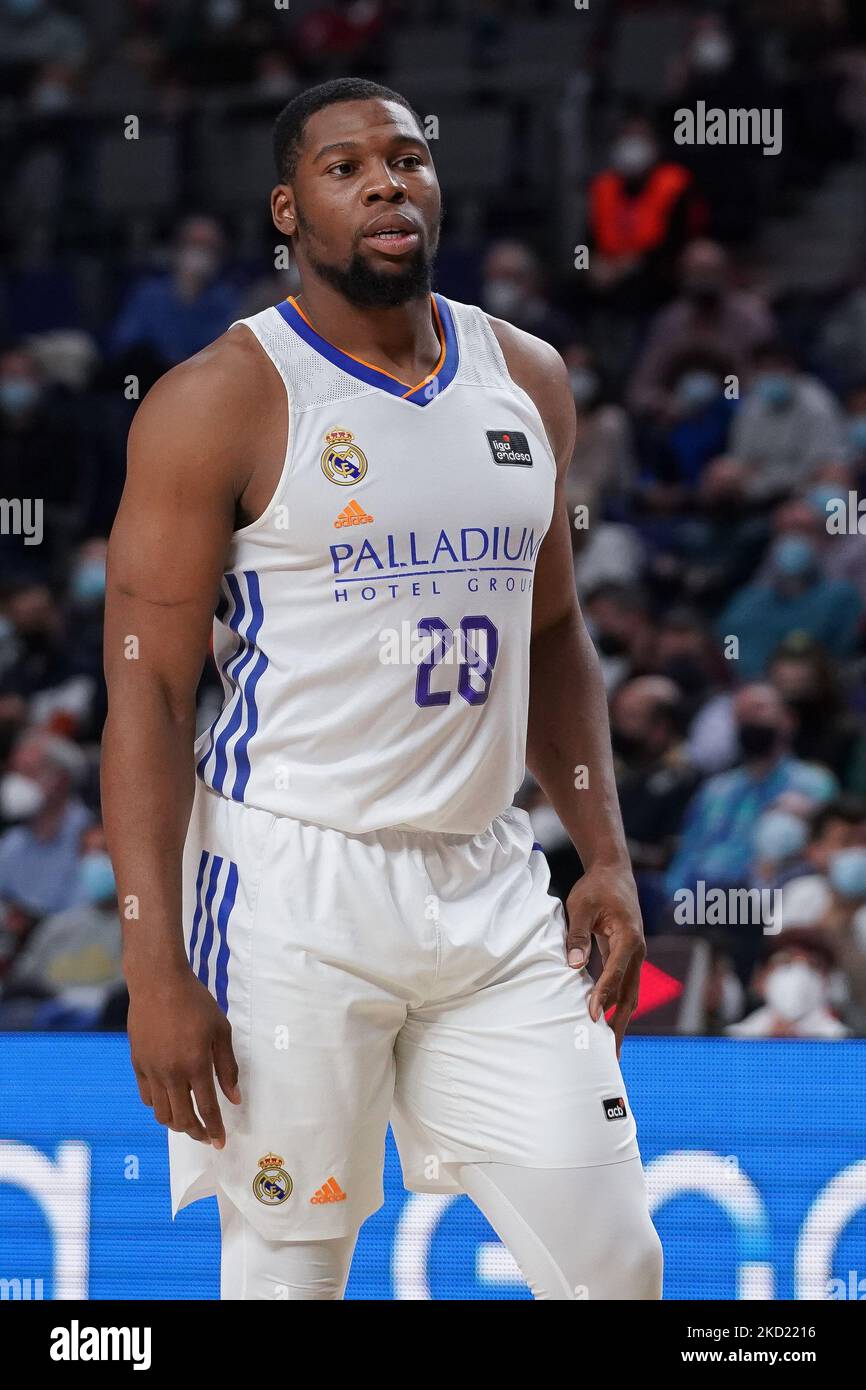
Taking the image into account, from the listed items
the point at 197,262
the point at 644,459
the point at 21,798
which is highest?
the point at 197,262

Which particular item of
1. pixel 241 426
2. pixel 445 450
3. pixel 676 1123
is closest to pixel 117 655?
pixel 241 426

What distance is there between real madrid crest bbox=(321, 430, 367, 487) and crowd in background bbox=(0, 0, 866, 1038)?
1.92m

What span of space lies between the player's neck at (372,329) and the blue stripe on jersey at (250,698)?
0.32 m

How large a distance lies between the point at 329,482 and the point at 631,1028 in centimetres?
147

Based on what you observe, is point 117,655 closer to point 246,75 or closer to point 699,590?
point 699,590

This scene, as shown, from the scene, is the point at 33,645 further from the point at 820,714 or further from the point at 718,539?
the point at 820,714

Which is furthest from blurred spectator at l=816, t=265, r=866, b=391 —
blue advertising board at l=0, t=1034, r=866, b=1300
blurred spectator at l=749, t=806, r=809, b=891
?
blue advertising board at l=0, t=1034, r=866, b=1300

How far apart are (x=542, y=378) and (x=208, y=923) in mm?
848

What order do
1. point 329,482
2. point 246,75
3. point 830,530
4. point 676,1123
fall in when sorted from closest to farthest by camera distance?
point 329,482, point 676,1123, point 830,530, point 246,75

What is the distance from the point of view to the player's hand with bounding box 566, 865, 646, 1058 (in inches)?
95.7

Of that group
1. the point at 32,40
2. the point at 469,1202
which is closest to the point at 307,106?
the point at 469,1202

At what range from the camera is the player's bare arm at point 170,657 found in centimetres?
222

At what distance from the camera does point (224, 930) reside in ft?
7.47
